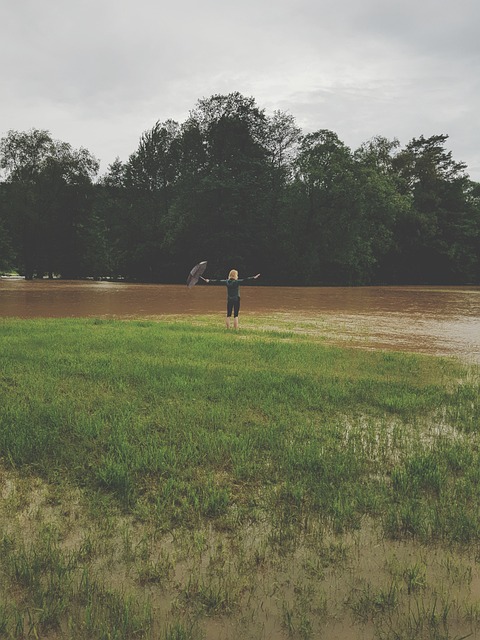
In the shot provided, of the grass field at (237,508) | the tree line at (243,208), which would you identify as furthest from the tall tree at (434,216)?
the grass field at (237,508)

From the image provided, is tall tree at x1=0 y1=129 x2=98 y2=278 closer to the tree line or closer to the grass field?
the tree line

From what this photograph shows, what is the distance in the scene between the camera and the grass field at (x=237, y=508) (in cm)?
263

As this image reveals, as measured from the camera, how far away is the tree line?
51781 mm

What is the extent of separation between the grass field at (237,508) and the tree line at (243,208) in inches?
1792

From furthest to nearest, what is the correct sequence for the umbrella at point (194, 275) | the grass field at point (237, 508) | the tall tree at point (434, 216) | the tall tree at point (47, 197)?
the tall tree at point (434, 216) < the tall tree at point (47, 197) < the umbrella at point (194, 275) < the grass field at point (237, 508)

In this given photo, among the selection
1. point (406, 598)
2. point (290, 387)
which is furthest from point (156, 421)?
point (406, 598)

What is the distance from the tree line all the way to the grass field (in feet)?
149

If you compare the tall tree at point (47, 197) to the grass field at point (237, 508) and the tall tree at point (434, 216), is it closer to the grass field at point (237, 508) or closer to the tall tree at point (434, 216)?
the tall tree at point (434, 216)

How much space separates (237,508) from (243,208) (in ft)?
171

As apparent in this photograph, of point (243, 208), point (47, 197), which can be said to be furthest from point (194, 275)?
point (47, 197)

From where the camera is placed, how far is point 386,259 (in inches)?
2670

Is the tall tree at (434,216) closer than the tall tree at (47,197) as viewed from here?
No

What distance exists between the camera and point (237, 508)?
3.77 m

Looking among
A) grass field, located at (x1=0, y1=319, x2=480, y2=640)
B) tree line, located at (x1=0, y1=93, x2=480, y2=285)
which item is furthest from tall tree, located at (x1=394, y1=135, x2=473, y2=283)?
grass field, located at (x1=0, y1=319, x2=480, y2=640)
